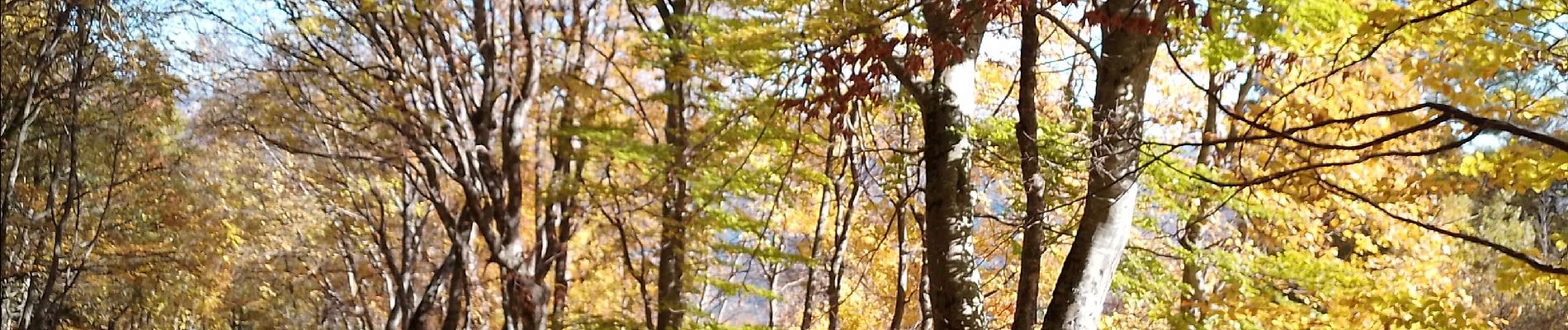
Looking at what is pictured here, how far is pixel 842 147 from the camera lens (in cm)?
873

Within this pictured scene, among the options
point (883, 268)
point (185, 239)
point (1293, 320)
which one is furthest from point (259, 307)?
point (1293, 320)

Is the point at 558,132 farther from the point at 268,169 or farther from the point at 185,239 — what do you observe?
the point at 185,239

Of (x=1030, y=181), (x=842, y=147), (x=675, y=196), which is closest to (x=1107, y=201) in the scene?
(x=1030, y=181)

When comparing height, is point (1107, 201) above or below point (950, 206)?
below

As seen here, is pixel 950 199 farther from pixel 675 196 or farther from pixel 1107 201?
pixel 675 196

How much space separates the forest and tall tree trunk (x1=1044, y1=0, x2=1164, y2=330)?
0.5 inches

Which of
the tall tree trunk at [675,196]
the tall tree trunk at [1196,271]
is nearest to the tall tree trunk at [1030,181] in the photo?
the tall tree trunk at [675,196]

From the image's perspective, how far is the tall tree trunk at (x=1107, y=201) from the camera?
132 inches

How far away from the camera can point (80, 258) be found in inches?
466

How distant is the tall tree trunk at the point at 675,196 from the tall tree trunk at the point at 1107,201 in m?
3.63

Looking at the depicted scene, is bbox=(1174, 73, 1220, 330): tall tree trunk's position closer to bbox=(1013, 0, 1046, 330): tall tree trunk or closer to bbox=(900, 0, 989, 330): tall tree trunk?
bbox=(900, 0, 989, 330): tall tree trunk

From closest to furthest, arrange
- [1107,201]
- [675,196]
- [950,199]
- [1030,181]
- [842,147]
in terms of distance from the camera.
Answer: [1107,201] → [1030,181] → [950,199] → [675,196] → [842,147]

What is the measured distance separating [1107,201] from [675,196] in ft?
14.9

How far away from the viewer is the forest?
353 cm
